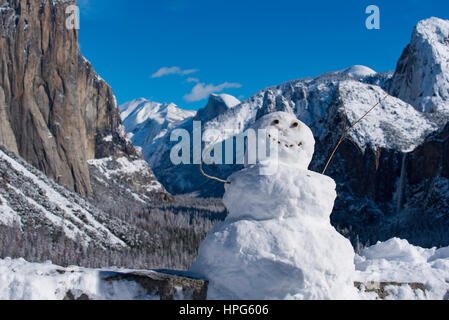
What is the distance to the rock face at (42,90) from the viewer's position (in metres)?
97.1

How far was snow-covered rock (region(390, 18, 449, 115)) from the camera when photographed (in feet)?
509

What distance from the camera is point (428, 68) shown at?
158500mm

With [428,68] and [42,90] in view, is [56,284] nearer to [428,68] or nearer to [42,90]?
[42,90]

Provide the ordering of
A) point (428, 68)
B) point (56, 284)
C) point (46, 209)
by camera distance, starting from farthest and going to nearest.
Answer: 1. point (428, 68)
2. point (46, 209)
3. point (56, 284)

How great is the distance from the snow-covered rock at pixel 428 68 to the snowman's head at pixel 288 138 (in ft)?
510

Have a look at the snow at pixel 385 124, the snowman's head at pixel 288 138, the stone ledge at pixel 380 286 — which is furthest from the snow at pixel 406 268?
the snow at pixel 385 124

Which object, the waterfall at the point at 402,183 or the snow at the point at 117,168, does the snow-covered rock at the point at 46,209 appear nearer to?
the waterfall at the point at 402,183

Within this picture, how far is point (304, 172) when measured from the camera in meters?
8.53

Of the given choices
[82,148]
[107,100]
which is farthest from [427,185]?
[107,100]

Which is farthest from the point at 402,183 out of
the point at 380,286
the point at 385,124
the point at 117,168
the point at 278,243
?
the point at 278,243

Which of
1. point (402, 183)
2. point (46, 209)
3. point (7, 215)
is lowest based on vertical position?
point (7, 215)

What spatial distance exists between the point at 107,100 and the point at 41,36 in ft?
271

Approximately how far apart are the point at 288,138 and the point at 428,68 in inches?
6657
